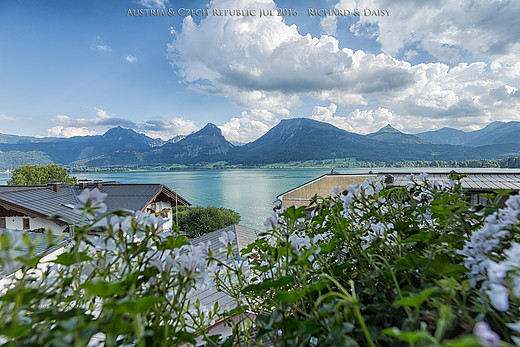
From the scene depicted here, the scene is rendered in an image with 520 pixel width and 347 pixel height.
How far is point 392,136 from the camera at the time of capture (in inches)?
3846

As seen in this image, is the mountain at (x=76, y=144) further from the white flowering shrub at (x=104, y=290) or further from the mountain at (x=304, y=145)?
the white flowering shrub at (x=104, y=290)

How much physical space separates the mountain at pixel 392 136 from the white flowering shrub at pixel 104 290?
315 feet

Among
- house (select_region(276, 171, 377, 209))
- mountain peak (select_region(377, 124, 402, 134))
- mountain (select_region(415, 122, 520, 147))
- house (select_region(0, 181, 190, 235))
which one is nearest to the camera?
house (select_region(0, 181, 190, 235))

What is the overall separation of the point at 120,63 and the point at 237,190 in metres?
26.8

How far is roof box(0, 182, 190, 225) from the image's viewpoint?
342 inches

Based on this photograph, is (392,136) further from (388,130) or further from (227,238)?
(227,238)

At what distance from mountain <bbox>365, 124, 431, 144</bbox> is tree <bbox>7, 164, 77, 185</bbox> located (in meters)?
88.4

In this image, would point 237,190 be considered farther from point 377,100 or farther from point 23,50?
point 377,100

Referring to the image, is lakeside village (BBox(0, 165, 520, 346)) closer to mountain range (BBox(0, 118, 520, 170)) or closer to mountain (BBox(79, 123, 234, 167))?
mountain range (BBox(0, 118, 520, 170))

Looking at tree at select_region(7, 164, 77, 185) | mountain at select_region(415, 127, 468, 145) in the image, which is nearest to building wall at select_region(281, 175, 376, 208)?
tree at select_region(7, 164, 77, 185)

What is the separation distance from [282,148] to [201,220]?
7503 centimetres

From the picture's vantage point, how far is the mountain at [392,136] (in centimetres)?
8544

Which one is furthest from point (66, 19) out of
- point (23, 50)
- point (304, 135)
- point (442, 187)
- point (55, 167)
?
point (304, 135)

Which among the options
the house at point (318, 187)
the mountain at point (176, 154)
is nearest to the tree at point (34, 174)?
the house at point (318, 187)
